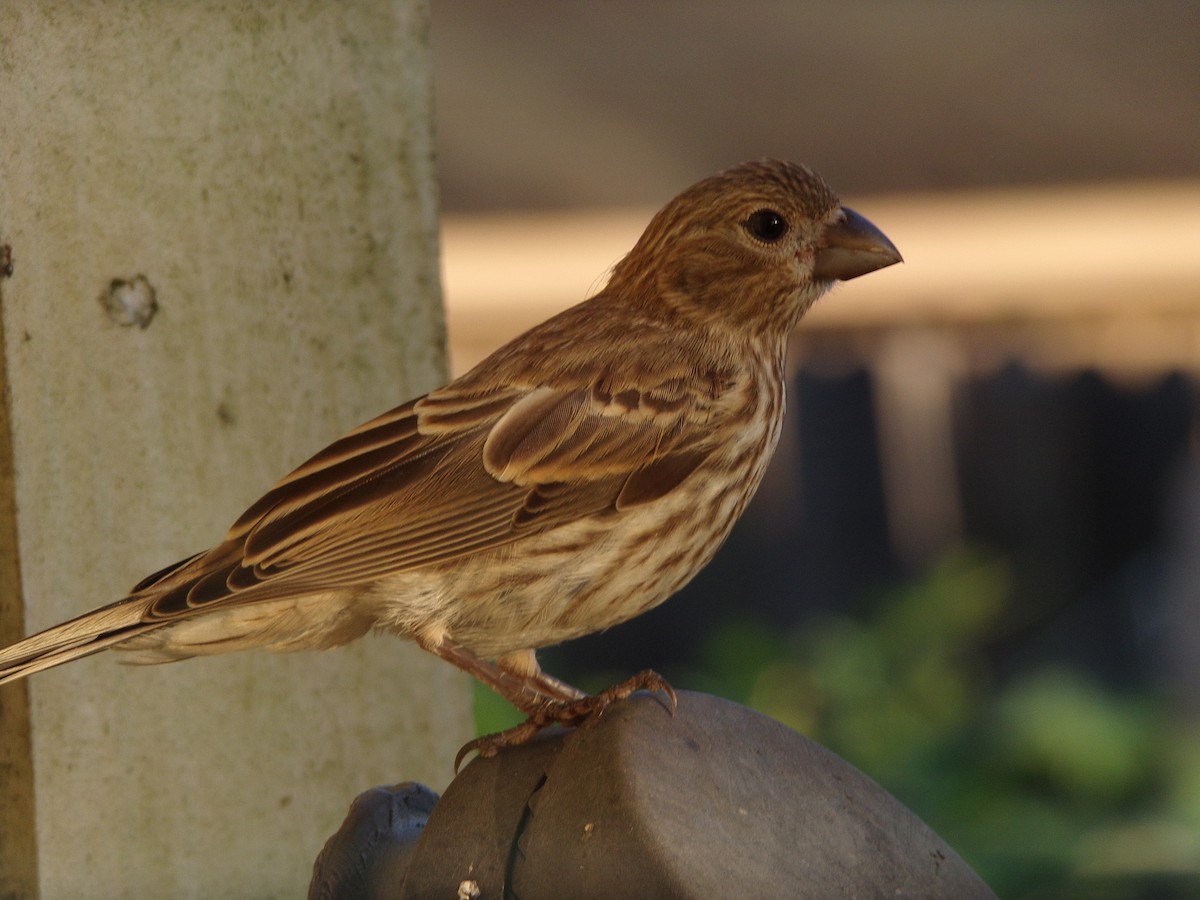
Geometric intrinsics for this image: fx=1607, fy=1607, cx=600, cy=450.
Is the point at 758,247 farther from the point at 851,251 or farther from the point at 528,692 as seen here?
the point at 528,692

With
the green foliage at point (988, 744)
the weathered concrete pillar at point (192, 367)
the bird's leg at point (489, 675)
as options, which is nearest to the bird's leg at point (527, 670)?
the weathered concrete pillar at point (192, 367)

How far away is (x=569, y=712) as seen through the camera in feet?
9.49

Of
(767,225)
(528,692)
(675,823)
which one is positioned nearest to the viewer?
(675,823)

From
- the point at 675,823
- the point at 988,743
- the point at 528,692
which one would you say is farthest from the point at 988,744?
the point at 675,823

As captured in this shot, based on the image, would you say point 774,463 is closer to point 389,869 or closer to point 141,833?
point 141,833

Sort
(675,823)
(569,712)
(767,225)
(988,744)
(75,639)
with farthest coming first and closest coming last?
(988,744) → (767,225) → (569,712) → (75,639) → (675,823)

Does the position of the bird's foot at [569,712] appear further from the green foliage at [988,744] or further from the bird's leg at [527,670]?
the green foliage at [988,744]

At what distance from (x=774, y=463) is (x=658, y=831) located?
6466 millimetres

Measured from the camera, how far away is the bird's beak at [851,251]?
371 cm

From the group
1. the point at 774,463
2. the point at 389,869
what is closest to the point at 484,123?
the point at 774,463

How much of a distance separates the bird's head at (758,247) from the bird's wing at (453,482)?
371 mm

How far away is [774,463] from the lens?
338 inches

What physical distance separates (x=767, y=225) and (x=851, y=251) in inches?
8.3

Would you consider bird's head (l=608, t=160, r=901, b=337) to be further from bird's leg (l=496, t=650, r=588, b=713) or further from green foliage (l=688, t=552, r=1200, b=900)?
green foliage (l=688, t=552, r=1200, b=900)
